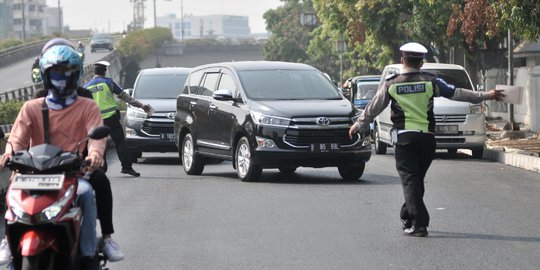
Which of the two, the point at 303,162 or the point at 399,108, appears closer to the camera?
the point at 399,108

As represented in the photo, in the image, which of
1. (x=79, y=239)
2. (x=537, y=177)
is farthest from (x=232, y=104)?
(x=79, y=239)

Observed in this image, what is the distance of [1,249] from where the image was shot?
24.7 ft

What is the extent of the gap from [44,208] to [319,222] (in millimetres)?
5940

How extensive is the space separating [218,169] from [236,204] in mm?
6569

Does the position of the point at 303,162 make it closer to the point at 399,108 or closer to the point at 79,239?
the point at 399,108

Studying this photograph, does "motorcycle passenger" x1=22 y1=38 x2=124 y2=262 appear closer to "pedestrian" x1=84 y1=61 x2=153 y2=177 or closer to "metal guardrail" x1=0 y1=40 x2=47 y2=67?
"pedestrian" x1=84 y1=61 x2=153 y2=177

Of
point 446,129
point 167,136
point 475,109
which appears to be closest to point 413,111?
point 167,136

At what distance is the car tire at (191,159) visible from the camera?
1938 cm

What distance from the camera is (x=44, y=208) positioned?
7.10 metres

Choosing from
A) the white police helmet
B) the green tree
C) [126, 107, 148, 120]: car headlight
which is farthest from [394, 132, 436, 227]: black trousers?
the green tree

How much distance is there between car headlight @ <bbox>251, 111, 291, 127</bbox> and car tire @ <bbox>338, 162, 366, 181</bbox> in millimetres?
1168

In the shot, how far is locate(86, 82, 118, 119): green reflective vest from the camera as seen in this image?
17.7 metres

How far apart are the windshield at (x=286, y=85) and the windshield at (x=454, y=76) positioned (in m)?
6.23

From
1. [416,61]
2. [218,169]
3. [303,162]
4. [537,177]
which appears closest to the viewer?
[416,61]
